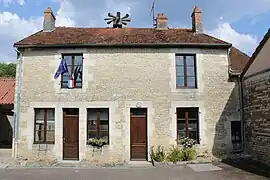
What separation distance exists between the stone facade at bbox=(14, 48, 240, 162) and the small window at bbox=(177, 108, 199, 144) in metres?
0.27

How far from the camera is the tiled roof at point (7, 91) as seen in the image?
16.0 meters

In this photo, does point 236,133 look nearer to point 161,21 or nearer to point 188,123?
point 188,123

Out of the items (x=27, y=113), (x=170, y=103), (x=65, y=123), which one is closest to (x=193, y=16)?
(x=170, y=103)

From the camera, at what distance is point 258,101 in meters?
11.7

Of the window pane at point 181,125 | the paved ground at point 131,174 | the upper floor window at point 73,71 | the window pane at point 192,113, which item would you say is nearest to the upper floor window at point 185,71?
the window pane at point 192,113

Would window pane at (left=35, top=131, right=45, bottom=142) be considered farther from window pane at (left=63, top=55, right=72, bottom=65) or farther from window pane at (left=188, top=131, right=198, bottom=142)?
window pane at (left=188, top=131, right=198, bottom=142)

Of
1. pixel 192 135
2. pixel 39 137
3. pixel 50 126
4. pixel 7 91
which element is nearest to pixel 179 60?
pixel 192 135

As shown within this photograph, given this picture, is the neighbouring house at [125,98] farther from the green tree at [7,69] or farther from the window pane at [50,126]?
the green tree at [7,69]

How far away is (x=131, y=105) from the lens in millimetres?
13016

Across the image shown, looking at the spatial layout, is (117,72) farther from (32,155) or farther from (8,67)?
(8,67)

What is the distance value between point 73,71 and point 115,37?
262 cm

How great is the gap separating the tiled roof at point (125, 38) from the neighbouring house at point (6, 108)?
13.5 ft

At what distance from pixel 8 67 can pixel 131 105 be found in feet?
105

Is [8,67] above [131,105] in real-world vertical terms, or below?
above
